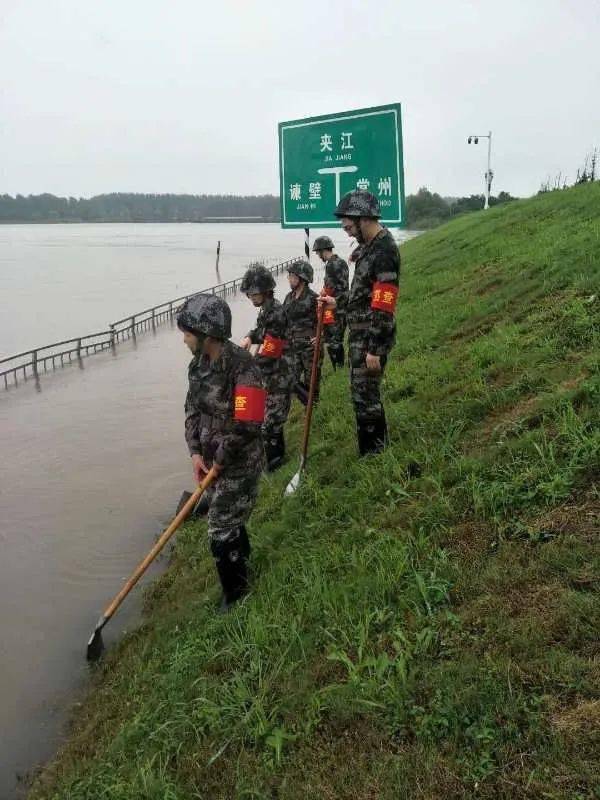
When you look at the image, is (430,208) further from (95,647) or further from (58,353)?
(95,647)

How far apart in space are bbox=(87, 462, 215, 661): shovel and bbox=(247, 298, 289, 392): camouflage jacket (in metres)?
1.96

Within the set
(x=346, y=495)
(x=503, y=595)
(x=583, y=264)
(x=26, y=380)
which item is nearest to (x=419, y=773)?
(x=503, y=595)

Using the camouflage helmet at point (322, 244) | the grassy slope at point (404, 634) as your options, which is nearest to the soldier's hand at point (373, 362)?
the grassy slope at point (404, 634)

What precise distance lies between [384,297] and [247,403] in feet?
4.22

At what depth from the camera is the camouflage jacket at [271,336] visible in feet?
18.1

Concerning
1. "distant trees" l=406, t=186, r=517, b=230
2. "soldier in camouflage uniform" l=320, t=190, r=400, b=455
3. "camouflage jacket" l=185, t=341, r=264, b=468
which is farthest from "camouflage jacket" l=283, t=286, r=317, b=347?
"distant trees" l=406, t=186, r=517, b=230

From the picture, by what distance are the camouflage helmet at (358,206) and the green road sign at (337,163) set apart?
0.60 m

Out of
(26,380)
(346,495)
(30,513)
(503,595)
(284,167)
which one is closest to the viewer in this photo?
(503,595)

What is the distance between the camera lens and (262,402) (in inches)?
131

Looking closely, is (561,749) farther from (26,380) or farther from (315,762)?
(26,380)

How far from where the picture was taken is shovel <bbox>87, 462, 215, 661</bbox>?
3.42 metres

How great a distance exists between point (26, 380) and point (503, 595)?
13.7m

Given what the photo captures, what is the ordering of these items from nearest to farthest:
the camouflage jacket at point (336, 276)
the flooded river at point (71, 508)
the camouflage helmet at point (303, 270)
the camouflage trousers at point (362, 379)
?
1. the flooded river at point (71, 508)
2. the camouflage trousers at point (362, 379)
3. the camouflage helmet at point (303, 270)
4. the camouflage jacket at point (336, 276)

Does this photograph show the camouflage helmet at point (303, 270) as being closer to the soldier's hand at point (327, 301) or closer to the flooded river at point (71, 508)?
the soldier's hand at point (327, 301)
